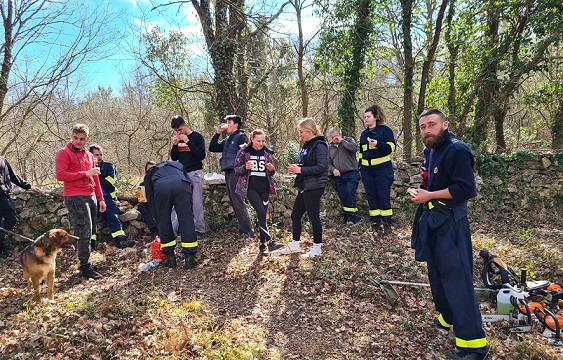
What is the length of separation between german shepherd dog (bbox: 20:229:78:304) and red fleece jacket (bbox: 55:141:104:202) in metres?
0.79

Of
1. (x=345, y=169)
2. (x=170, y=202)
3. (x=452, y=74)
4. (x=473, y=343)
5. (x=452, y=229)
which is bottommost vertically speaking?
(x=473, y=343)

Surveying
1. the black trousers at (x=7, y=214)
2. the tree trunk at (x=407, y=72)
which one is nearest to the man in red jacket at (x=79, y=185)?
the black trousers at (x=7, y=214)

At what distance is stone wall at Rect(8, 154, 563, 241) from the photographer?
6.89m

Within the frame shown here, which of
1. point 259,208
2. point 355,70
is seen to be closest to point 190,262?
point 259,208

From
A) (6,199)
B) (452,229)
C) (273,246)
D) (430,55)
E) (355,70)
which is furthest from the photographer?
(430,55)

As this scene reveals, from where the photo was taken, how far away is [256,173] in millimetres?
5320

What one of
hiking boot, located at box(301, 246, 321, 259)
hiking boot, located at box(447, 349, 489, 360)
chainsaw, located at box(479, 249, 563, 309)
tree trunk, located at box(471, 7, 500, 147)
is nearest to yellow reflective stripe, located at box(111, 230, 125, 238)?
hiking boot, located at box(301, 246, 321, 259)

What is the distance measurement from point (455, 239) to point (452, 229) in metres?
0.09

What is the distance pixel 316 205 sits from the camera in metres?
4.97

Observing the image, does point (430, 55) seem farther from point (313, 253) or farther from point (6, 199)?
point (6, 199)

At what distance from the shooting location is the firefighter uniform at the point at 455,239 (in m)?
2.97

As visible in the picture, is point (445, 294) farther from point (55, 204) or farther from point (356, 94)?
point (356, 94)

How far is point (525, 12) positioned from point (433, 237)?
28.2 feet

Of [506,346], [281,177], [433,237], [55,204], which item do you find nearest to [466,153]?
[433,237]
